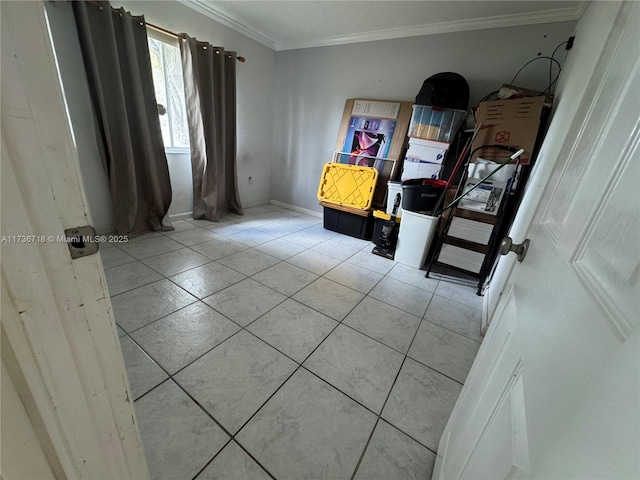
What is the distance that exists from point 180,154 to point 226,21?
1.66 meters

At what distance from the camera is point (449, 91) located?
2.44 m

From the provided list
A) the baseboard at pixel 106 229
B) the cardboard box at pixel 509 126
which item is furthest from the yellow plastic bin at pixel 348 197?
the baseboard at pixel 106 229

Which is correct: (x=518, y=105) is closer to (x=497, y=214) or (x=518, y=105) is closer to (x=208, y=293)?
(x=497, y=214)

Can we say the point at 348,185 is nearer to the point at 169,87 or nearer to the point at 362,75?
the point at 362,75

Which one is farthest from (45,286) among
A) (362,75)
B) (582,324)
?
(362,75)

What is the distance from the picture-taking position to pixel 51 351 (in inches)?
16.5

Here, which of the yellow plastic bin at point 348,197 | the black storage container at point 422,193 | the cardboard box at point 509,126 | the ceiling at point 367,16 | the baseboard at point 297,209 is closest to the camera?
the cardboard box at point 509,126

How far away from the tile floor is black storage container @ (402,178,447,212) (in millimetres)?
644

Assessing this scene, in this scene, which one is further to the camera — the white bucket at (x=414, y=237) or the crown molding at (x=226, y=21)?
the crown molding at (x=226, y=21)

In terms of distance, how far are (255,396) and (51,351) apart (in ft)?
3.16

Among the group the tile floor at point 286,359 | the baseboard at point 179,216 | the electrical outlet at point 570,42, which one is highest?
the electrical outlet at point 570,42

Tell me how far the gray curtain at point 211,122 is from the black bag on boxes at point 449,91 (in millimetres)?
2357

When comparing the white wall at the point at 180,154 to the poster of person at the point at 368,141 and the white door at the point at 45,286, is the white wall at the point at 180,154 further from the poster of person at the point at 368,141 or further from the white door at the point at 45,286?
the white door at the point at 45,286

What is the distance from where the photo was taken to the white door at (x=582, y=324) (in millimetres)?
238
